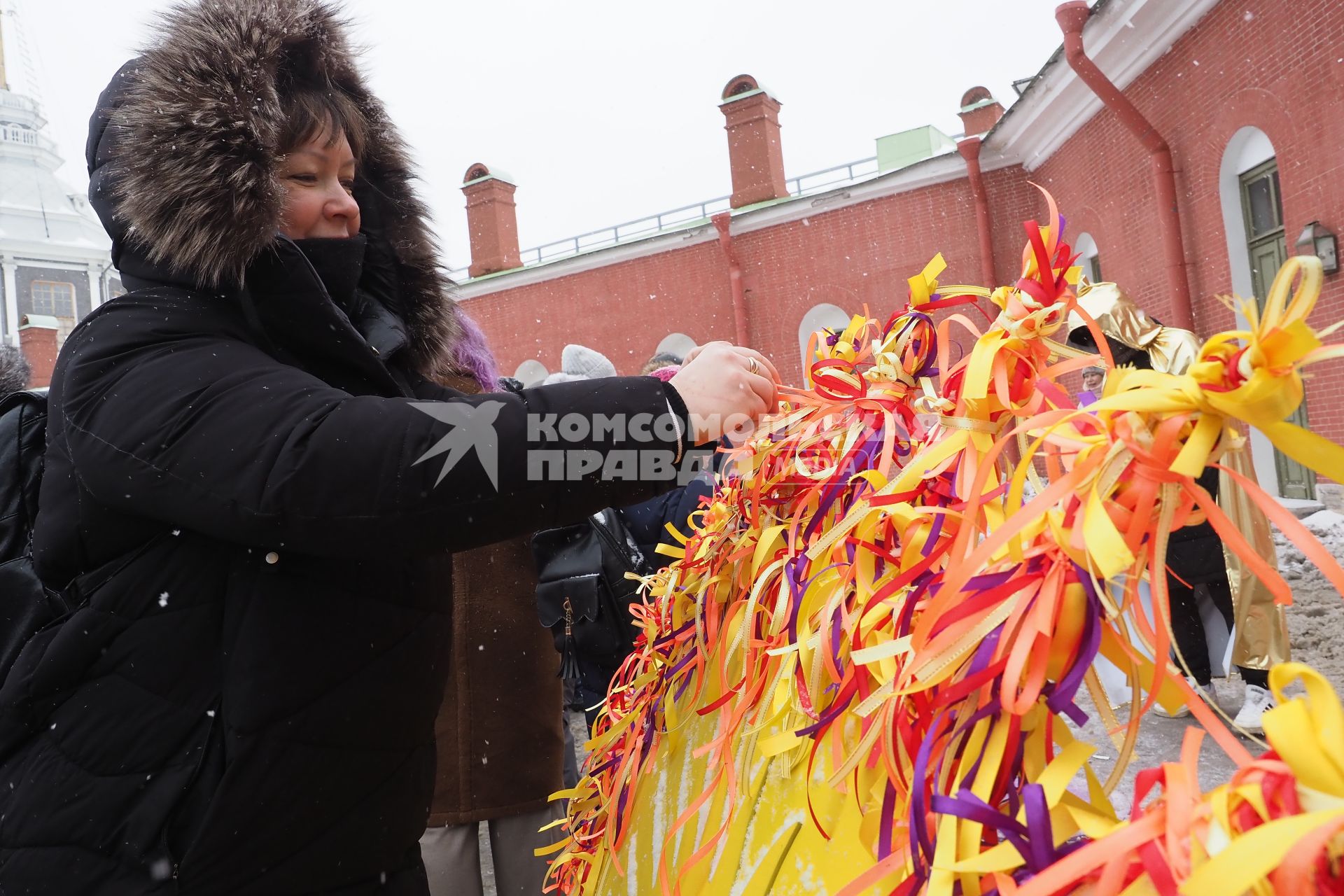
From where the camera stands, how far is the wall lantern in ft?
21.5

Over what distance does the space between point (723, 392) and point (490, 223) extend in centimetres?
1792

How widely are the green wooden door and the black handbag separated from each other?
670 centimetres

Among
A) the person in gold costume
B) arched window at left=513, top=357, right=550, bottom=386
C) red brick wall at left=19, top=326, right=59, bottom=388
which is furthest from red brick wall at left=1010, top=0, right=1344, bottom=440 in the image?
red brick wall at left=19, top=326, right=59, bottom=388

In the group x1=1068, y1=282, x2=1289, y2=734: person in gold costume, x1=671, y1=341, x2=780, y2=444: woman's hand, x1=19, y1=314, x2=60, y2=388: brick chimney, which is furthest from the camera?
x1=19, y1=314, x2=60, y2=388: brick chimney

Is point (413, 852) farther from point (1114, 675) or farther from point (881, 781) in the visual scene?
point (1114, 675)

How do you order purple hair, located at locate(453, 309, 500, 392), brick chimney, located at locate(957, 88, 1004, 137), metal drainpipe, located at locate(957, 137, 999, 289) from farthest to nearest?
brick chimney, located at locate(957, 88, 1004, 137) → metal drainpipe, located at locate(957, 137, 999, 289) → purple hair, located at locate(453, 309, 500, 392)

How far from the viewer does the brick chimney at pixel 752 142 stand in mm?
15227

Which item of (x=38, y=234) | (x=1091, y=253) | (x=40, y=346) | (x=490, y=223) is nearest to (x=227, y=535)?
(x=1091, y=253)

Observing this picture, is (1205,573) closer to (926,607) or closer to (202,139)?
(926,607)

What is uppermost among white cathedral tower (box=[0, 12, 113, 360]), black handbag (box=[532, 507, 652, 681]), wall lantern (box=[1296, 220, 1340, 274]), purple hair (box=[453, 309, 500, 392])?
white cathedral tower (box=[0, 12, 113, 360])

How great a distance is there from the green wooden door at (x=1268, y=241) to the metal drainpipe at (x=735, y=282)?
7.54 m

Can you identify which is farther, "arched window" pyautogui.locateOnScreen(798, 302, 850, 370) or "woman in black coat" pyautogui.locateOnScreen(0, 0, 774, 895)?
"arched window" pyautogui.locateOnScreen(798, 302, 850, 370)

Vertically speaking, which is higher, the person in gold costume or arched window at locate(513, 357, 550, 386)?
arched window at locate(513, 357, 550, 386)

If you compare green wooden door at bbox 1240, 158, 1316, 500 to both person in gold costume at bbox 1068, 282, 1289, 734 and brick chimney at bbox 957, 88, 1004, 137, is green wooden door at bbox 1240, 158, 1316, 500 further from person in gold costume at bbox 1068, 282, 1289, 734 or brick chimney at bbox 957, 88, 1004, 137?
brick chimney at bbox 957, 88, 1004, 137
